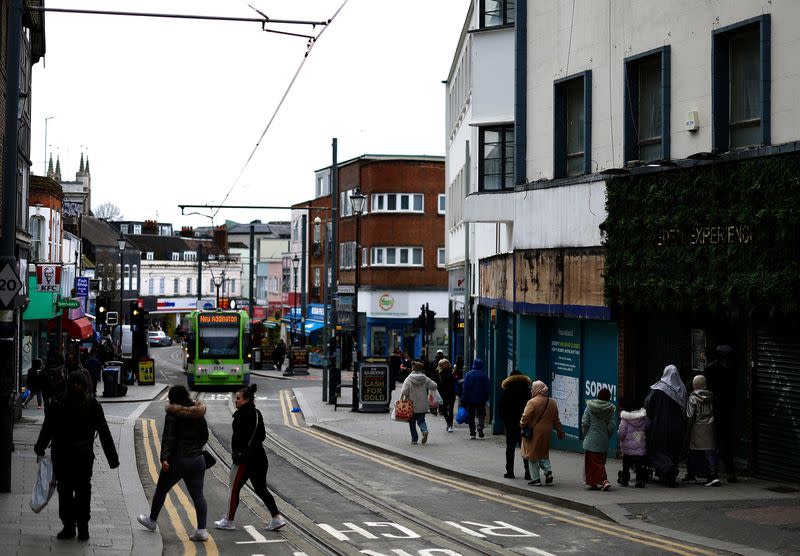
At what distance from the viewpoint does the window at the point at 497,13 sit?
2534cm

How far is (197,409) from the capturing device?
1241 centimetres

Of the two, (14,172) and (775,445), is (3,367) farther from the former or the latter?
(775,445)

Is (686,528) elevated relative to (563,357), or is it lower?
lower

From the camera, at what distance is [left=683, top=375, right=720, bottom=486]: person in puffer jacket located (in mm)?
16375

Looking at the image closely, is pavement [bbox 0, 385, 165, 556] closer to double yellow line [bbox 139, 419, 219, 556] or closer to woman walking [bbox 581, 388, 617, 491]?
double yellow line [bbox 139, 419, 219, 556]

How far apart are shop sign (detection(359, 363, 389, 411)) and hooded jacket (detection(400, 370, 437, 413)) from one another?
8.83 metres

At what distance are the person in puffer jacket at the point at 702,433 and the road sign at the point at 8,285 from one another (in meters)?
9.28

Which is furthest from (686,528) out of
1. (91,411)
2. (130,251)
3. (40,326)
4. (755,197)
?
(130,251)

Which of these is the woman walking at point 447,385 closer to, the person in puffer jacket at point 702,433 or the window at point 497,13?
the window at point 497,13

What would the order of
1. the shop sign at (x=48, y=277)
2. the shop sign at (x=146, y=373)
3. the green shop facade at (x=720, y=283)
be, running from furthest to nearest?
the shop sign at (x=146, y=373), the shop sign at (x=48, y=277), the green shop facade at (x=720, y=283)

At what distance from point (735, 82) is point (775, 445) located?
5.27 metres

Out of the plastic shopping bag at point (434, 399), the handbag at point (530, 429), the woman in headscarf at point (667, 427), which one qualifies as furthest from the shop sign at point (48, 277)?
the woman in headscarf at point (667, 427)

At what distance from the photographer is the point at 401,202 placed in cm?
6675

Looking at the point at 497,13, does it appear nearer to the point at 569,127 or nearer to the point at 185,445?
the point at 569,127
